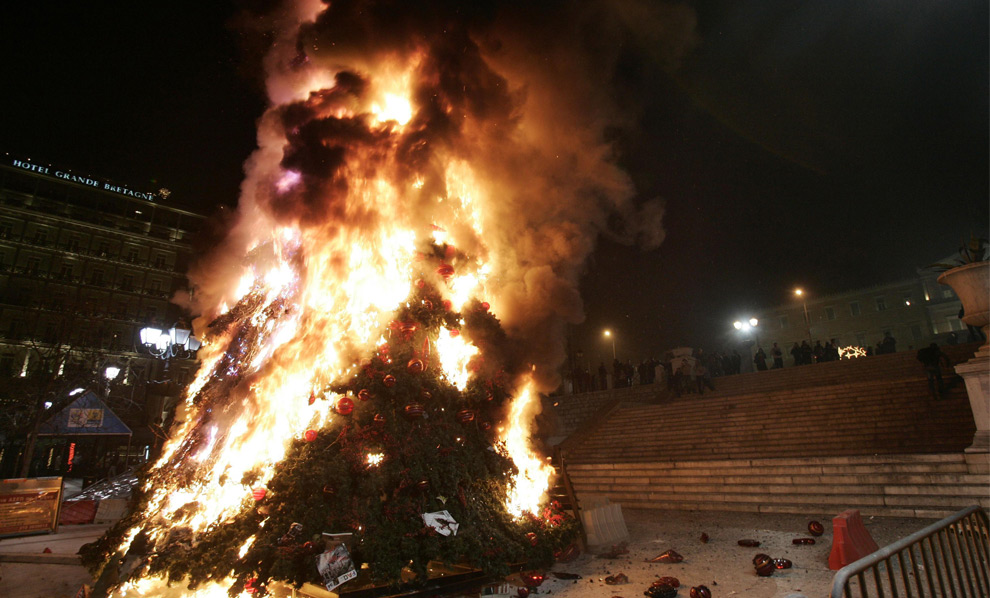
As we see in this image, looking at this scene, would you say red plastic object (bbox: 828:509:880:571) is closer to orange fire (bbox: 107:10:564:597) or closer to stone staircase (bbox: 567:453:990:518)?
stone staircase (bbox: 567:453:990:518)

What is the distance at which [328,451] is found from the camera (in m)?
7.79

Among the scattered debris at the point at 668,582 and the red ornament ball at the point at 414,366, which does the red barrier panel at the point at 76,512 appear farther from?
the scattered debris at the point at 668,582

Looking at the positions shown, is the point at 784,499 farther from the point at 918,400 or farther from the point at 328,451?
the point at 328,451

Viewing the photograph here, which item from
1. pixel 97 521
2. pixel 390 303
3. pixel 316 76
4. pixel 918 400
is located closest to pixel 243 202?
pixel 316 76

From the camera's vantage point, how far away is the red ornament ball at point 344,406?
8.15 m

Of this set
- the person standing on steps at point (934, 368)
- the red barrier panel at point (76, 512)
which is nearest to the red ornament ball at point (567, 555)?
the person standing on steps at point (934, 368)

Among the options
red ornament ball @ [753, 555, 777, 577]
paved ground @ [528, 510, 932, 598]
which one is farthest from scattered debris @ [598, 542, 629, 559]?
red ornament ball @ [753, 555, 777, 577]

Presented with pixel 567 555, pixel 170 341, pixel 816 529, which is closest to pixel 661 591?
pixel 567 555

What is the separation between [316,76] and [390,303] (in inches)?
212

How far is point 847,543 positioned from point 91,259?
2268 inches

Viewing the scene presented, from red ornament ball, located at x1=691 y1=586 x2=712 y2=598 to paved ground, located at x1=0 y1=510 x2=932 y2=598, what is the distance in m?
0.29

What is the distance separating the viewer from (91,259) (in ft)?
152

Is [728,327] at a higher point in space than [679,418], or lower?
higher

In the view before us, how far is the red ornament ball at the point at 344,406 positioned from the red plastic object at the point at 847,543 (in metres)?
7.03
